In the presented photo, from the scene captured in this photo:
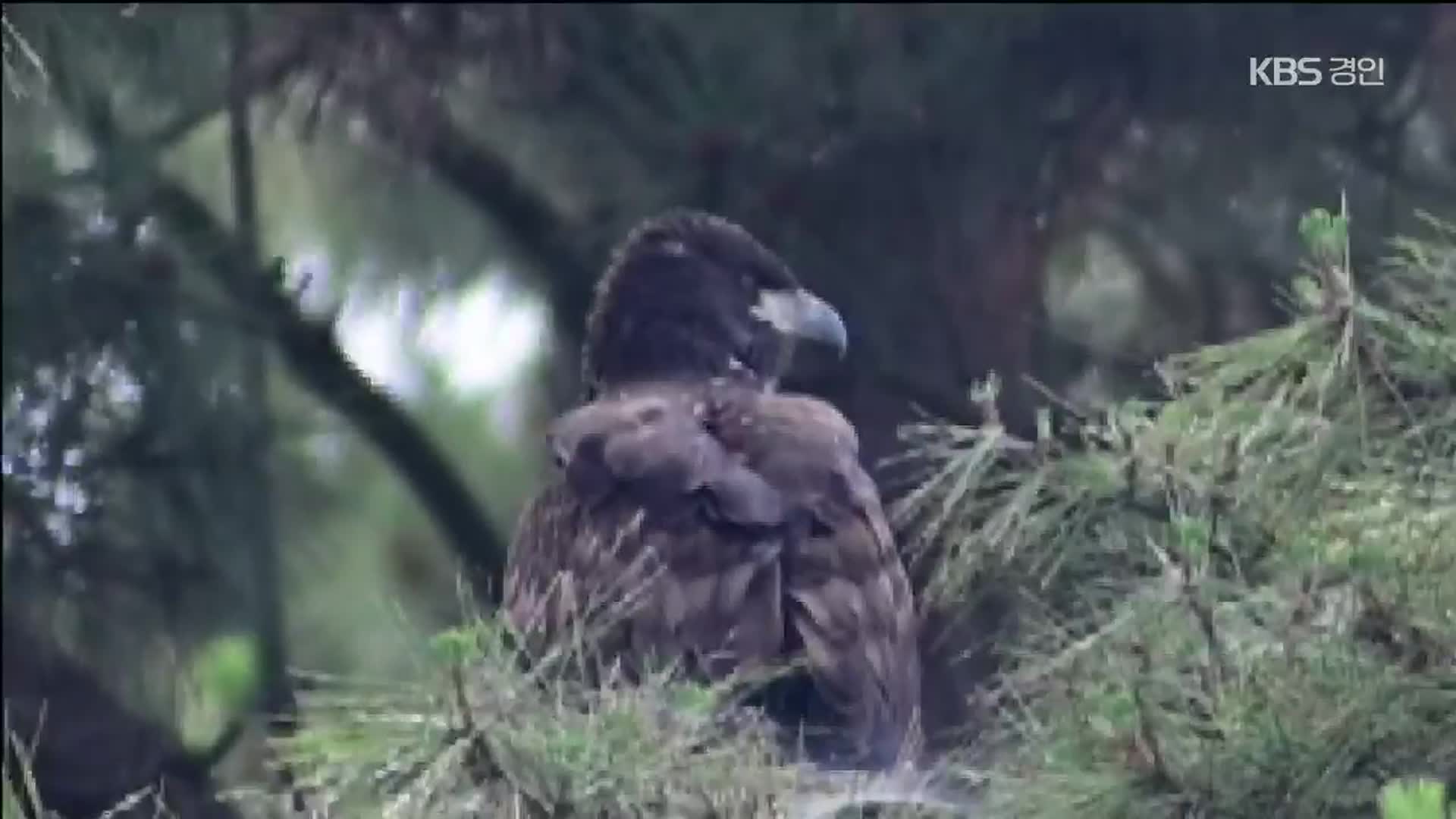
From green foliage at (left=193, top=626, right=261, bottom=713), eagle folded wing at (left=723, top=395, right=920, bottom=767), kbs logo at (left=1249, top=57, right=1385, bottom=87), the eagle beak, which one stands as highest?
kbs logo at (left=1249, top=57, right=1385, bottom=87)

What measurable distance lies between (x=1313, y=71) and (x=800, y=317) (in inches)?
77.5

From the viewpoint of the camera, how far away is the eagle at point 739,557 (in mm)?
4352

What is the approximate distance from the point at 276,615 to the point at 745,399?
77.6 inches

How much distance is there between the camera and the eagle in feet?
14.3

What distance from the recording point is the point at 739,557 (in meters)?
4.52

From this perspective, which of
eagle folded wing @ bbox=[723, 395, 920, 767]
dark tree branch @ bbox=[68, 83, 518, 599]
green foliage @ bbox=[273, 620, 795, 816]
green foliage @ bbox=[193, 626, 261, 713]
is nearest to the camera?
green foliage @ bbox=[273, 620, 795, 816]

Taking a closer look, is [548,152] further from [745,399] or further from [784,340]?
[745,399]

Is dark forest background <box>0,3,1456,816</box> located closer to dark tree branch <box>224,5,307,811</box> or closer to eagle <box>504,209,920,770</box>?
dark tree branch <box>224,5,307,811</box>

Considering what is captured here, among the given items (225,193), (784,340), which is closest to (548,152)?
(225,193)

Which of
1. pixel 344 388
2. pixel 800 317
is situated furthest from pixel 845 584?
pixel 344 388

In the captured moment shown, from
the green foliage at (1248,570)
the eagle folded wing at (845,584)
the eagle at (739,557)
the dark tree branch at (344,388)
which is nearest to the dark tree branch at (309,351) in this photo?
the dark tree branch at (344,388)

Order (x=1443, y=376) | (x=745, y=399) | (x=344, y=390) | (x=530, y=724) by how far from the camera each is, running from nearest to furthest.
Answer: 1. (x=530, y=724)
2. (x=1443, y=376)
3. (x=745, y=399)
4. (x=344, y=390)

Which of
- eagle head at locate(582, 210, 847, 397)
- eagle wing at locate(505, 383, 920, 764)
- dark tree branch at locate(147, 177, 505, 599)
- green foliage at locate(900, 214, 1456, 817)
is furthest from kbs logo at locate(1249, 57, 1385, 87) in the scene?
green foliage at locate(900, 214, 1456, 817)

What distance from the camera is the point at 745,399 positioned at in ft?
16.5
